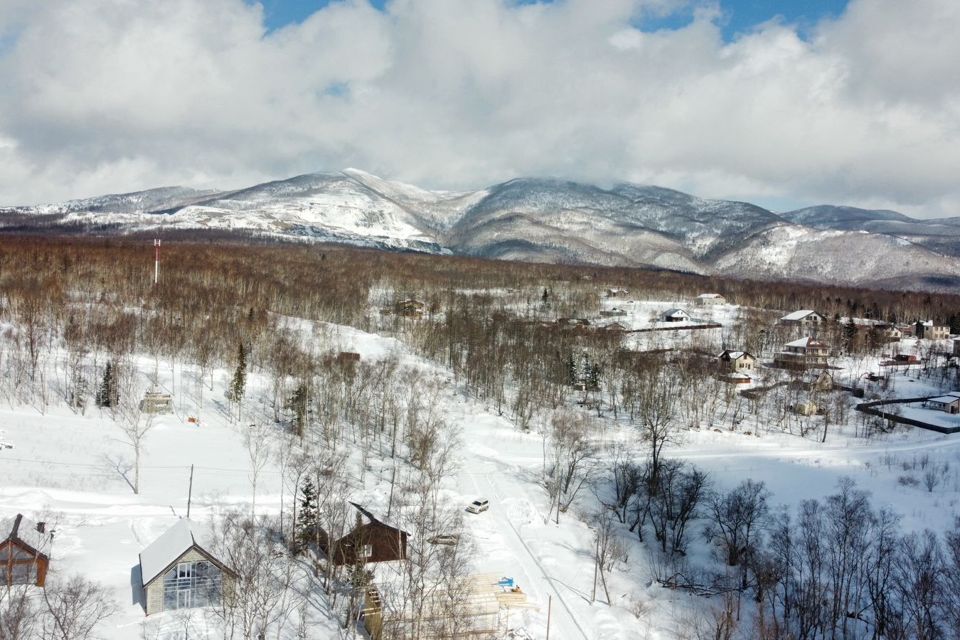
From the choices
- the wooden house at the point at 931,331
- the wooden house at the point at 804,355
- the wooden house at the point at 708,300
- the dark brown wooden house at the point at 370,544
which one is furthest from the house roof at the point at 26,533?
the wooden house at the point at 708,300

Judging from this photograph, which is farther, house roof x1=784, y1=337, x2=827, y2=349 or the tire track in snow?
house roof x1=784, y1=337, x2=827, y2=349

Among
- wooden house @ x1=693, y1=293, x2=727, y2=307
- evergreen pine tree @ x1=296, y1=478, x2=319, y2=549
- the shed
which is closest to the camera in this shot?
evergreen pine tree @ x1=296, y1=478, x2=319, y2=549

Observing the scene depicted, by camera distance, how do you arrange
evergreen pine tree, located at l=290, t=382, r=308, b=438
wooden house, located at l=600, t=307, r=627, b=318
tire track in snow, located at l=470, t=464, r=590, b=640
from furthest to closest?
wooden house, located at l=600, t=307, r=627, b=318 → evergreen pine tree, located at l=290, t=382, r=308, b=438 → tire track in snow, located at l=470, t=464, r=590, b=640

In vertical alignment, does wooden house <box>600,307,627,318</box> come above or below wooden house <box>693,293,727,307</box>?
below

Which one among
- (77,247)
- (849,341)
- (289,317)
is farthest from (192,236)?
(849,341)

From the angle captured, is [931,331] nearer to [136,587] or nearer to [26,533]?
[136,587]

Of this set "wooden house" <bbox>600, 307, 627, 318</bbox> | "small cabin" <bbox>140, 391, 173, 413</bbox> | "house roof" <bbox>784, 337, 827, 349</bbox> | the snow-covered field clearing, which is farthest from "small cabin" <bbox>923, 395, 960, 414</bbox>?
"small cabin" <bbox>140, 391, 173, 413</bbox>

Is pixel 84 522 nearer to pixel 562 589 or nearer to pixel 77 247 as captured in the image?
pixel 562 589

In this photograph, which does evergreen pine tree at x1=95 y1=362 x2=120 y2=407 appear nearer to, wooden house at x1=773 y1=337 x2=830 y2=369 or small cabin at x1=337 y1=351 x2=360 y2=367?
small cabin at x1=337 y1=351 x2=360 y2=367

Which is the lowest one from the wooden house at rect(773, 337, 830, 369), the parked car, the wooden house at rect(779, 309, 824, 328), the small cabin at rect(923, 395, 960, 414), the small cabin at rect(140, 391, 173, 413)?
the parked car
